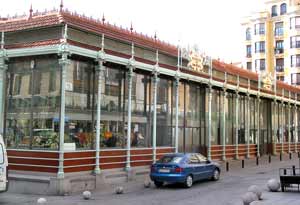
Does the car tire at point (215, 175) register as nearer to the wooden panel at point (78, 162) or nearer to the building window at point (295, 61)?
the wooden panel at point (78, 162)

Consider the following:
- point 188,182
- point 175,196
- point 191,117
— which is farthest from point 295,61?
point 175,196

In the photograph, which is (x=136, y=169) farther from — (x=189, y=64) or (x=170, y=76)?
(x=189, y=64)

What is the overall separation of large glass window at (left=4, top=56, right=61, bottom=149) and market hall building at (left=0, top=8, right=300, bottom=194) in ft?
0.14

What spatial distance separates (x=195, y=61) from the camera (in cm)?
2642

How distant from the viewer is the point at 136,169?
844 inches

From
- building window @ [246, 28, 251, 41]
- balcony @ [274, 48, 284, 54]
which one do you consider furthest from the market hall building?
building window @ [246, 28, 251, 41]

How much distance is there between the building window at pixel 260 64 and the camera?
81787 mm

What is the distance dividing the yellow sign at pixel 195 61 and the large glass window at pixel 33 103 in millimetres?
10026

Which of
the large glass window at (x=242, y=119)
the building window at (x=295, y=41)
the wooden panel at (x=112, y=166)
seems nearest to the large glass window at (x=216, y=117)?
the large glass window at (x=242, y=119)

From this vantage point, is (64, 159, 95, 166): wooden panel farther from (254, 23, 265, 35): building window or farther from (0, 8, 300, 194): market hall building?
(254, 23, 265, 35): building window

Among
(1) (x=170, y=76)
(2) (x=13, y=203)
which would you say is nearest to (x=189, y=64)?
(1) (x=170, y=76)

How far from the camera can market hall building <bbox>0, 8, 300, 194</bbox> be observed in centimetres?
1786

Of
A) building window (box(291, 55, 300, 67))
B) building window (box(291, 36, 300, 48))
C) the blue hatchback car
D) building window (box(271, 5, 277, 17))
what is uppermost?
building window (box(271, 5, 277, 17))

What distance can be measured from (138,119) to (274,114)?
69.8 ft
